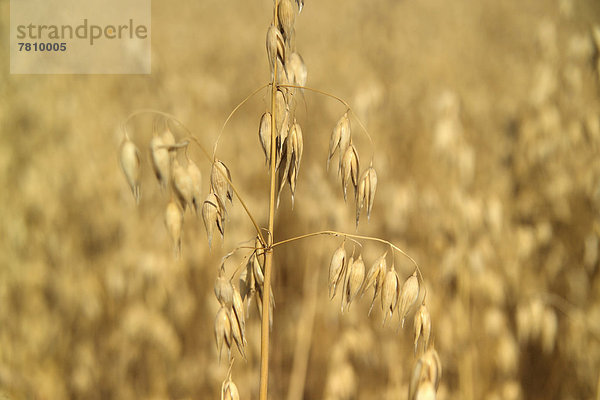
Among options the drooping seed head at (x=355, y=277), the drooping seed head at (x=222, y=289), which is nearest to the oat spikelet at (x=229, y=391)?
the drooping seed head at (x=222, y=289)

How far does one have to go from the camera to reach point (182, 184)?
620 millimetres

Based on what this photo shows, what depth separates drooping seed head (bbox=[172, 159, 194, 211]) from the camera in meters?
0.62

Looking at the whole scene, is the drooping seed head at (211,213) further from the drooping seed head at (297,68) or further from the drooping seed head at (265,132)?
the drooping seed head at (297,68)

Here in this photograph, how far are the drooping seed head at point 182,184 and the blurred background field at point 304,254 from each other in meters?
1.00

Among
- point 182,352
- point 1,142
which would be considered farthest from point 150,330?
point 1,142

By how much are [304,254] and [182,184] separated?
5.35ft

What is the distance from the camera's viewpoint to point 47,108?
2100 millimetres

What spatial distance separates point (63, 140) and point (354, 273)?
198 centimetres

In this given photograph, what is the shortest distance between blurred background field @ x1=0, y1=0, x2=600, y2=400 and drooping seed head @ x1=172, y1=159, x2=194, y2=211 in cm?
100

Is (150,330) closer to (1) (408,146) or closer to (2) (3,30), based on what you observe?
(2) (3,30)

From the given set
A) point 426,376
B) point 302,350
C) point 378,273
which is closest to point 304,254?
point 302,350

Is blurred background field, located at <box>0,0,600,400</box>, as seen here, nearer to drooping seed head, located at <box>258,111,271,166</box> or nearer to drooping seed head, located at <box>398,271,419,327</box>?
drooping seed head, located at <box>398,271,419,327</box>

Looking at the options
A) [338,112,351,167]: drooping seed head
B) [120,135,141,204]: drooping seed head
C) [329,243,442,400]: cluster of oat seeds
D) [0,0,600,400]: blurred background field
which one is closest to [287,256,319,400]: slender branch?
[0,0,600,400]: blurred background field

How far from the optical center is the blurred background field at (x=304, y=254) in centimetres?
158
